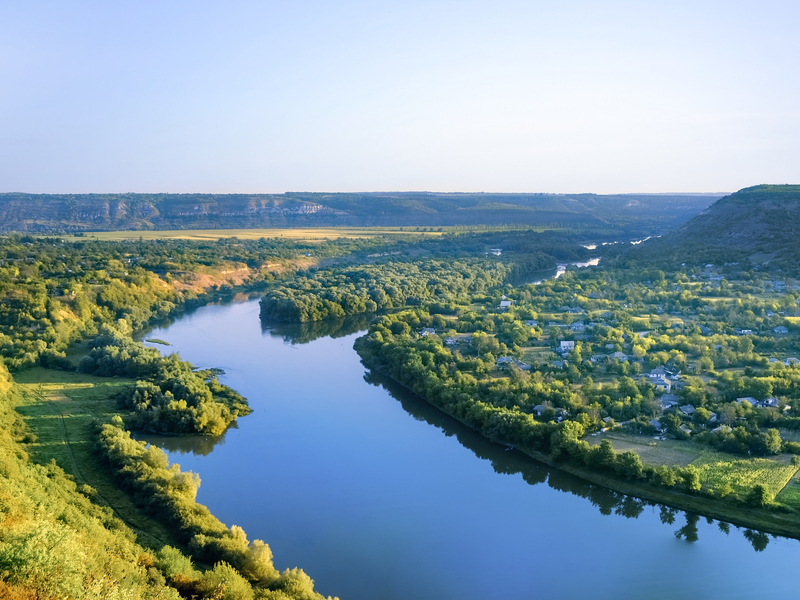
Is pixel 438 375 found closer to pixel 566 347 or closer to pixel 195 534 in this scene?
pixel 566 347

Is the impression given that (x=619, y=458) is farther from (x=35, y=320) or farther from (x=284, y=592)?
(x=35, y=320)

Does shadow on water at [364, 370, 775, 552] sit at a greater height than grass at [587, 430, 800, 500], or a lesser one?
lesser

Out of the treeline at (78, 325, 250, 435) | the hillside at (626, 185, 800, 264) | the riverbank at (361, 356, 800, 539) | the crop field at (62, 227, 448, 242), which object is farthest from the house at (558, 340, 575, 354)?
the crop field at (62, 227, 448, 242)

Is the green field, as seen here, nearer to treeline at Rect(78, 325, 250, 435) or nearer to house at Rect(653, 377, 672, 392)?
house at Rect(653, 377, 672, 392)

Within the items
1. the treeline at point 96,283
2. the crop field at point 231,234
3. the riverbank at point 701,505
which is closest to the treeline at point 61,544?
the riverbank at point 701,505

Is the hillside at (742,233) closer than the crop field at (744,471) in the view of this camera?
No

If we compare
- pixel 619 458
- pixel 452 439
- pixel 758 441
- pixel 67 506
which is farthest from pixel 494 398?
pixel 67 506

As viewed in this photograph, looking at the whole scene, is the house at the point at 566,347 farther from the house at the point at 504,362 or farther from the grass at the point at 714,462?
the grass at the point at 714,462
